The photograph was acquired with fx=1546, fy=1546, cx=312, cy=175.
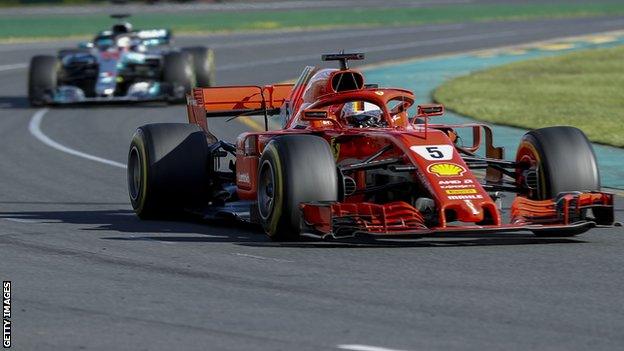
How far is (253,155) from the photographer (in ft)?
43.2

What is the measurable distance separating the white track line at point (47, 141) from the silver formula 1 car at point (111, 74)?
0.58 metres

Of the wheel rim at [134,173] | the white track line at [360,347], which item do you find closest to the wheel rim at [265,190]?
the wheel rim at [134,173]

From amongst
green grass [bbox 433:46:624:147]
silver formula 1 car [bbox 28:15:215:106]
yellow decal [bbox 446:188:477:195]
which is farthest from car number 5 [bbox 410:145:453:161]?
silver formula 1 car [bbox 28:15:215:106]

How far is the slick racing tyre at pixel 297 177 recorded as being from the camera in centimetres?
1170

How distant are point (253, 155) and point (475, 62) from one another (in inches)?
1004

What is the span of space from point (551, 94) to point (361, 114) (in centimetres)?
1515

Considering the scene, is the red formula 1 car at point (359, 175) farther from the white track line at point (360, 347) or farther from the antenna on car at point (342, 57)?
the white track line at point (360, 347)

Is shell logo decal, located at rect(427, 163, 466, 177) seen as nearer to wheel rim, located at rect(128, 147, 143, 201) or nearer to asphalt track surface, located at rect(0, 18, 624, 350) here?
asphalt track surface, located at rect(0, 18, 624, 350)

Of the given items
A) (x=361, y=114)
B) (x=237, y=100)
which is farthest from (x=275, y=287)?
(x=237, y=100)

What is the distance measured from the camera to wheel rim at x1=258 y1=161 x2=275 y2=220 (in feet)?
40.2

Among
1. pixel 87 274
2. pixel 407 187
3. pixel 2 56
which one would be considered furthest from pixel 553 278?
pixel 2 56

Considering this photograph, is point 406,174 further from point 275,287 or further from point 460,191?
point 275,287

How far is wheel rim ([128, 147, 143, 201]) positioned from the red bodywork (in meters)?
1.21

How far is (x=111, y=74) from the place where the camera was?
1117 inches
